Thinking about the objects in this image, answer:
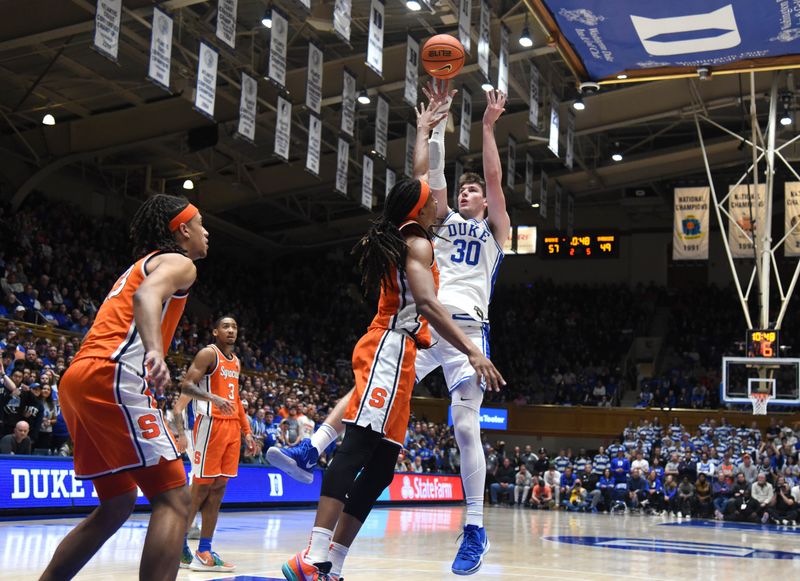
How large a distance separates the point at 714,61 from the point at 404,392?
21.6 feet

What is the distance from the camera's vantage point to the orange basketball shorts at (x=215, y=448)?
814 cm

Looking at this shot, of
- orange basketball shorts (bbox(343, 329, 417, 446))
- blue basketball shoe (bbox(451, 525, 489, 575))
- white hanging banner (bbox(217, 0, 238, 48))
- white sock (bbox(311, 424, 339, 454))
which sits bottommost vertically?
blue basketball shoe (bbox(451, 525, 489, 575))

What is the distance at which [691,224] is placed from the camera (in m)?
26.4

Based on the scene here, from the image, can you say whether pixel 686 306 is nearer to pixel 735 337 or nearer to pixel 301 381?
pixel 735 337

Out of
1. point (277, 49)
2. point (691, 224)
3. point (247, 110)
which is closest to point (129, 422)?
point (277, 49)

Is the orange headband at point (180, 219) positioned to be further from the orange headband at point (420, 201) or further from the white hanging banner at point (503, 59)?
the white hanging banner at point (503, 59)

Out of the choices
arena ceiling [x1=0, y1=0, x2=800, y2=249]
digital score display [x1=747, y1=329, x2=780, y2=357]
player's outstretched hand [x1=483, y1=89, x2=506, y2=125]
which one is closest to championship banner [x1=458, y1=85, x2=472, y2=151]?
arena ceiling [x1=0, y1=0, x2=800, y2=249]

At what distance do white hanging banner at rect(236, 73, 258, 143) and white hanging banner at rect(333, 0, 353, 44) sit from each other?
2610mm

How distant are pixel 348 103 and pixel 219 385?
12143mm

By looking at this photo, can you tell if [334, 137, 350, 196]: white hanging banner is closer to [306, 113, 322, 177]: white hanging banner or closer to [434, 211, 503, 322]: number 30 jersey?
[306, 113, 322, 177]: white hanging banner

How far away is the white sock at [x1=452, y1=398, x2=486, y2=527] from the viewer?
5656 millimetres

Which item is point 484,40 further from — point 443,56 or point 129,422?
point 129,422

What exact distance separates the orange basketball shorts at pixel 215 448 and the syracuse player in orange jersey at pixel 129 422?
4022 millimetres

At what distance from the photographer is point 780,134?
29141 mm
